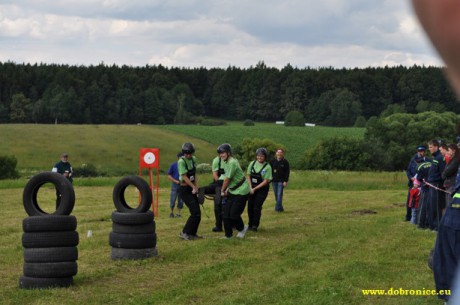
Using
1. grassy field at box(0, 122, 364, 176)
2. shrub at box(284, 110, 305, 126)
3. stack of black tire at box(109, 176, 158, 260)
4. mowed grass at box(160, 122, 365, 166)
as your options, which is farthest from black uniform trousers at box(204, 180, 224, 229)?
shrub at box(284, 110, 305, 126)

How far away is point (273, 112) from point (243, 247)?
430ft

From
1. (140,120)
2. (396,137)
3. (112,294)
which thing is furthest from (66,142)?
(112,294)

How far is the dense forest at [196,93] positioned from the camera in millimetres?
126375

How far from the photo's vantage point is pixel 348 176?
48.1m

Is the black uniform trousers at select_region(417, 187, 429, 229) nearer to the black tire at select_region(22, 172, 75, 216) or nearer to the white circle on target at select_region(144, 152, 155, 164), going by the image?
the white circle on target at select_region(144, 152, 155, 164)

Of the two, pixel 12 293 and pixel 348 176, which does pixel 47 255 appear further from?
pixel 348 176

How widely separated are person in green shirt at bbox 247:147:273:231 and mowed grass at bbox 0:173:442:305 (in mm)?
382

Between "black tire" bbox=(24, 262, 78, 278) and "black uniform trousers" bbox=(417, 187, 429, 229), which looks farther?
"black uniform trousers" bbox=(417, 187, 429, 229)

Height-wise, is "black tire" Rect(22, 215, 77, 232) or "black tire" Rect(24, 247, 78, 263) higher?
"black tire" Rect(22, 215, 77, 232)

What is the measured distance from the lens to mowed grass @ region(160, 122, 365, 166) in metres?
93.9

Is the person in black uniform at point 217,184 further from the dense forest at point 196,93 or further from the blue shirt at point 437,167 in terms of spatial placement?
the dense forest at point 196,93

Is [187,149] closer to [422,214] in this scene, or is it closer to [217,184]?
[217,184]

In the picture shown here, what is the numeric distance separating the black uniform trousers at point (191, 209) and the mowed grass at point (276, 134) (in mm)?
72511

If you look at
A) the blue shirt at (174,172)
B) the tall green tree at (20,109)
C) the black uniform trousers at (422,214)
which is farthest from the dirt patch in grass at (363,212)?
the tall green tree at (20,109)
